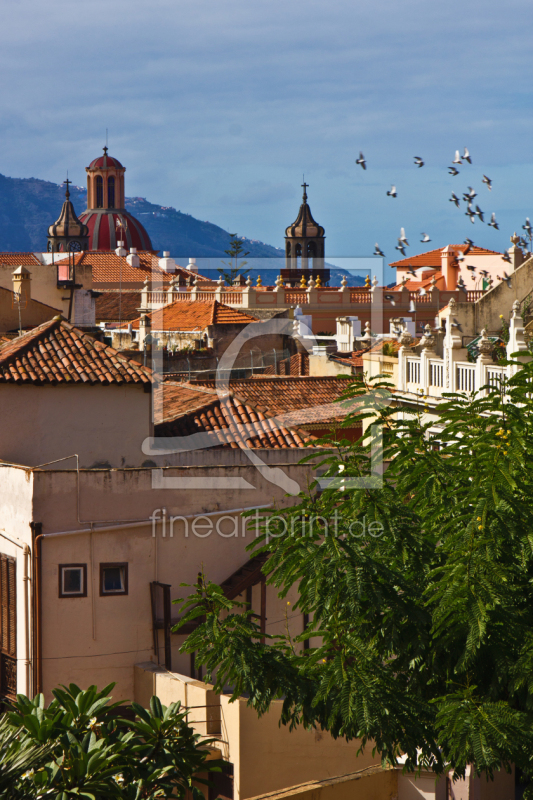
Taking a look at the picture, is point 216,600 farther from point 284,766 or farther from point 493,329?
point 493,329

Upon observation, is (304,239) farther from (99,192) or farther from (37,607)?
(37,607)

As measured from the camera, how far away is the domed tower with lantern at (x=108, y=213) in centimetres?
13275

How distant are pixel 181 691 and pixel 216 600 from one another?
15.9 feet

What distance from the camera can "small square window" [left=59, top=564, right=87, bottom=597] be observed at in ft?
49.4

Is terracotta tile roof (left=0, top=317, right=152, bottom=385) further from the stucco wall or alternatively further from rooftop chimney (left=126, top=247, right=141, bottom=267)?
rooftop chimney (left=126, top=247, right=141, bottom=267)

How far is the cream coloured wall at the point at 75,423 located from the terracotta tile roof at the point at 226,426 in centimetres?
90

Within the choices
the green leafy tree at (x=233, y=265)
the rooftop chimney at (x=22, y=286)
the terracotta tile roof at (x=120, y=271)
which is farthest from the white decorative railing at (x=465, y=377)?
the green leafy tree at (x=233, y=265)

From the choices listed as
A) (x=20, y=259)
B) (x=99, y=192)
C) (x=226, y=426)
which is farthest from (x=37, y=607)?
(x=99, y=192)

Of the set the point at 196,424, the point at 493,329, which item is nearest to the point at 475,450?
the point at 196,424

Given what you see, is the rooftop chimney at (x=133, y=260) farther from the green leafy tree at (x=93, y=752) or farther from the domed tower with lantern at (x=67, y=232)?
the green leafy tree at (x=93, y=752)

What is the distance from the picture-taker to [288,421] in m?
24.2

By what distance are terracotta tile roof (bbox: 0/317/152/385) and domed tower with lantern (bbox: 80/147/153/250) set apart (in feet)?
358

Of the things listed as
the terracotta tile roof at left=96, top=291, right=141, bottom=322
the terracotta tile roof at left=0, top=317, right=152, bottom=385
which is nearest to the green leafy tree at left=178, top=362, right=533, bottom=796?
the terracotta tile roof at left=0, top=317, right=152, bottom=385

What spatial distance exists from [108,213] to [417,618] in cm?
13419
